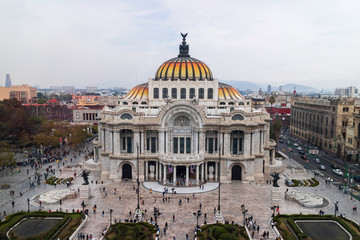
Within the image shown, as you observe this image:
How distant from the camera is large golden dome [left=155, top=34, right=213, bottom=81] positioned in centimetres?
7019

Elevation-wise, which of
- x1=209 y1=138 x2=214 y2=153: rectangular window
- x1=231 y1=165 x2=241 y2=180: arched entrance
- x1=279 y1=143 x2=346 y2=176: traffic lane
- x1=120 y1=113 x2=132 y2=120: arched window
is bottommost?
x1=279 y1=143 x2=346 y2=176: traffic lane

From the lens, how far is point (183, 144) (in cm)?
6166

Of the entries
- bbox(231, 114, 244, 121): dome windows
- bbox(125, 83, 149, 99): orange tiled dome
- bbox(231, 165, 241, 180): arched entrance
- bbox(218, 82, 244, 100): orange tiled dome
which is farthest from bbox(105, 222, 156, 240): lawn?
bbox(218, 82, 244, 100): orange tiled dome

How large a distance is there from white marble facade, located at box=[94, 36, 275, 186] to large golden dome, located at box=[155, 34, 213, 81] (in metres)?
10.5

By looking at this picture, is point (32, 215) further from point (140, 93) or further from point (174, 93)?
point (174, 93)

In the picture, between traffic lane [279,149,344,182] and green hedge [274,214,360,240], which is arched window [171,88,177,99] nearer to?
green hedge [274,214,360,240]

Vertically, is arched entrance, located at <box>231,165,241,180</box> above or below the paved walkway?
above

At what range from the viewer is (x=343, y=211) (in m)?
48.0

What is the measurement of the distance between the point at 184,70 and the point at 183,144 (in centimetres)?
1816

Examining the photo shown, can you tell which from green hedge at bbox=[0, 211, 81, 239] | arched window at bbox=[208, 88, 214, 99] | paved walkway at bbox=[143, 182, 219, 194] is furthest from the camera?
arched window at bbox=[208, 88, 214, 99]

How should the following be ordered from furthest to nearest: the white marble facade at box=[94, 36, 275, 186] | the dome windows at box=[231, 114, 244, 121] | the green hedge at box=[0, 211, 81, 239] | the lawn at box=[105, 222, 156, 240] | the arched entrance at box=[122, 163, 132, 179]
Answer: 1. the arched entrance at box=[122, 163, 132, 179]
2. the dome windows at box=[231, 114, 244, 121]
3. the white marble facade at box=[94, 36, 275, 186]
4. the green hedge at box=[0, 211, 81, 239]
5. the lawn at box=[105, 222, 156, 240]

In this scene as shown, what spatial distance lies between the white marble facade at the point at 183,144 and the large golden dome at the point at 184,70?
10541 millimetres

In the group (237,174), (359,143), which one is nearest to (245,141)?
(237,174)

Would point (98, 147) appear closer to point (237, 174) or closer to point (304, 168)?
point (237, 174)
